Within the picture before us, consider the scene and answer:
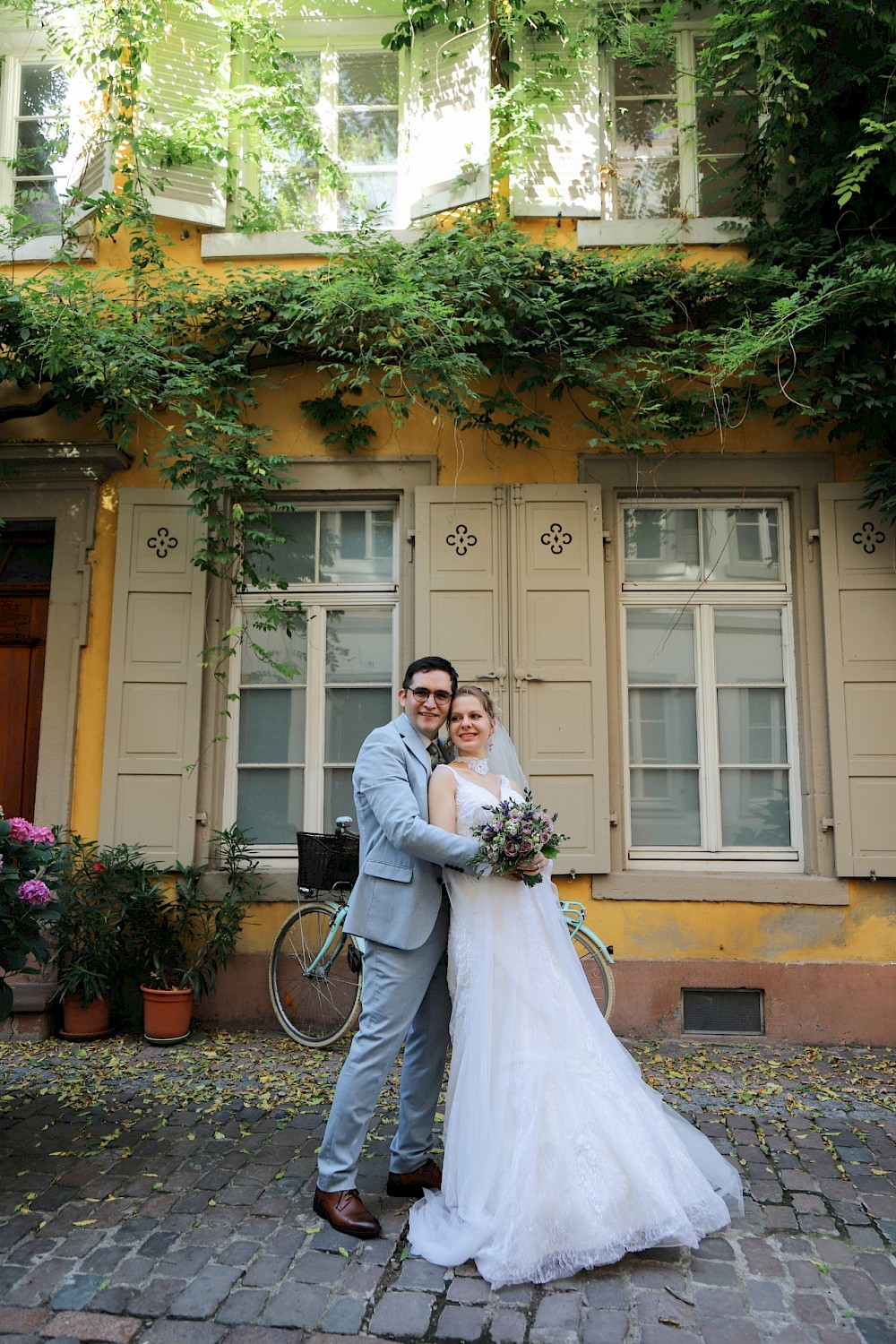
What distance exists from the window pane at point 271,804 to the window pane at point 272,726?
0.31 feet

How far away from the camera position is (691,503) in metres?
5.79

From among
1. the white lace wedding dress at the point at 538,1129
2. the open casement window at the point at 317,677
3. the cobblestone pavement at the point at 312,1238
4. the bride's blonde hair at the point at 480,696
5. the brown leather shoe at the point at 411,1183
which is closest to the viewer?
the cobblestone pavement at the point at 312,1238

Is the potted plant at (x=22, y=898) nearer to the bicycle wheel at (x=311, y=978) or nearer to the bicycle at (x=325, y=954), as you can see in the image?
the bicycle at (x=325, y=954)

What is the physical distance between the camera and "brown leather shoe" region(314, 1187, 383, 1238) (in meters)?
2.94

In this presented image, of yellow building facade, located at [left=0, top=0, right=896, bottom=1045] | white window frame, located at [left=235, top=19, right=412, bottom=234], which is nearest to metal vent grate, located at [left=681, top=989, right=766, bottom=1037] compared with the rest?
yellow building facade, located at [left=0, top=0, right=896, bottom=1045]

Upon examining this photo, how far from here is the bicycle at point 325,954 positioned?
5.05m

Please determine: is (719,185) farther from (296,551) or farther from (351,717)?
(351,717)

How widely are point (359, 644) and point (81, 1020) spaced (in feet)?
8.44

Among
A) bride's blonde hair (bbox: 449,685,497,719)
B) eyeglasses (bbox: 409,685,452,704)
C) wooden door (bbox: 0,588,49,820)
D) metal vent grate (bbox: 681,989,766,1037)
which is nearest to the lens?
eyeglasses (bbox: 409,685,452,704)

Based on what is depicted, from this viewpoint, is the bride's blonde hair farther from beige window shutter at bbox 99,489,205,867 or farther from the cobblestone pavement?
beige window shutter at bbox 99,489,205,867

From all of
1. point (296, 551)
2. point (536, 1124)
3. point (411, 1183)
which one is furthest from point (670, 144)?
point (411, 1183)

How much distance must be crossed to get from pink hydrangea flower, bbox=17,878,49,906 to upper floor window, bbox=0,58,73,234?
4.49 meters

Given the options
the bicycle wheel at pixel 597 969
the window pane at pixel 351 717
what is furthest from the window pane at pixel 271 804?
the bicycle wheel at pixel 597 969

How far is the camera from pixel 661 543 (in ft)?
19.0
